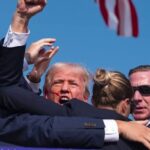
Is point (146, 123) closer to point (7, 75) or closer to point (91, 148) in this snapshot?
point (91, 148)

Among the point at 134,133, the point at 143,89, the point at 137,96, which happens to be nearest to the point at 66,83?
the point at 134,133

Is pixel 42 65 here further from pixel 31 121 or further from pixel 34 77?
pixel 31 121

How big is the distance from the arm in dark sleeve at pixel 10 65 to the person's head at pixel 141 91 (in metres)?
2.74

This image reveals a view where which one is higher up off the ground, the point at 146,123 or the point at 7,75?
the point at 7,75

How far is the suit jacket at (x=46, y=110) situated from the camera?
274 centimetres

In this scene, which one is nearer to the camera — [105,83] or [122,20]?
[105,83]

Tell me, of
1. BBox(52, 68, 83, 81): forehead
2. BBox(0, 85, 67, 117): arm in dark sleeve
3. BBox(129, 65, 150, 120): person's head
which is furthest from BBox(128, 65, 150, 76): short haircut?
BBox(0, 85, 67, 117): arm in dark sleeve

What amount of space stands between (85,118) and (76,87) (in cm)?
132

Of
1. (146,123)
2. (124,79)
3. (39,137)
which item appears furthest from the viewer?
(124,79)

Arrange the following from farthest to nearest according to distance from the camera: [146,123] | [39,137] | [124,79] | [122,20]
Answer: [122,20] < [124,79] < [146,123] < [39,137]

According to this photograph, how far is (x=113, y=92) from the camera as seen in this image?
11.6 feet

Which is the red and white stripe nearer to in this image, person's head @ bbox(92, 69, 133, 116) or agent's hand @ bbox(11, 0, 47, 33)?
person's head @ bbox(92, 69, 133, 116)

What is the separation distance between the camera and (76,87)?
163 inches

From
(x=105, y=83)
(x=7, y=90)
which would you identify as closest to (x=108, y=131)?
(x=7, y=90)
